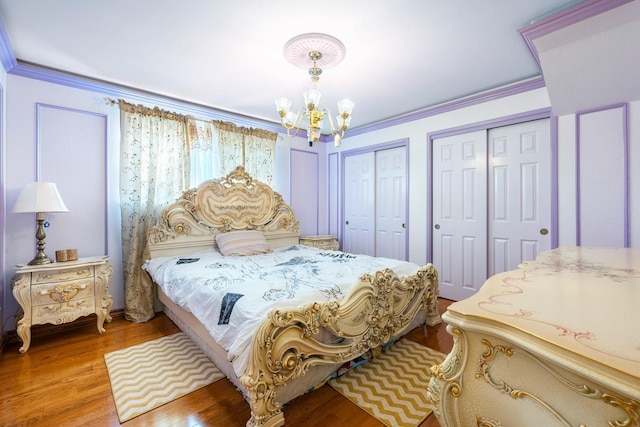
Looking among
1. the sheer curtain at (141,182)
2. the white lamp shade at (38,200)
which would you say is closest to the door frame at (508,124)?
the sheer curtain at (141,182)

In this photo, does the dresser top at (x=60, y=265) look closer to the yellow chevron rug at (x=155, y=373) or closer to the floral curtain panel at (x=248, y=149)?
the yellow chevron rug at (x=155, y=373)

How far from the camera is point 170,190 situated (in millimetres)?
3285

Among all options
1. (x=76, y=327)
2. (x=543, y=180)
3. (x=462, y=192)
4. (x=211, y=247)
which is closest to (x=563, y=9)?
(x=543, y=180)

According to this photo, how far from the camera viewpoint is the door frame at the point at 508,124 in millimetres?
2736

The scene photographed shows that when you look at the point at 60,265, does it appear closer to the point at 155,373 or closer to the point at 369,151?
the point at 155,373

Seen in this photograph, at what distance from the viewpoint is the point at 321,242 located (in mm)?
4461

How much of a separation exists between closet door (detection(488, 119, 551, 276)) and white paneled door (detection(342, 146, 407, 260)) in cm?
114

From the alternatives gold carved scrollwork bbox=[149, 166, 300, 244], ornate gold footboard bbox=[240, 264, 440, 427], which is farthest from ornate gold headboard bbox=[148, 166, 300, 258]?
ornate gold footboard bbox=[240, 264, 440, 427]

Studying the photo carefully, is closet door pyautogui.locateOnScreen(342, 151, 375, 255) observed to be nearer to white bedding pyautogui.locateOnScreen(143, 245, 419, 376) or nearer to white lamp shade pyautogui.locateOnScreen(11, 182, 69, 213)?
A: white bedding pyautogui.locateOnScreen(143, 245, 419, 376)

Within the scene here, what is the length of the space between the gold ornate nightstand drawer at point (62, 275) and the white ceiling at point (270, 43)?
1.90m

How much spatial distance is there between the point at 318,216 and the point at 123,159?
2959 mm

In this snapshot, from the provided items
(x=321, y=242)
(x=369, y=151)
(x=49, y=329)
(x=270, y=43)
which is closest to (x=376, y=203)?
(x=369, y=151)

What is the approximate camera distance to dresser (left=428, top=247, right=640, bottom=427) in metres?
0.51

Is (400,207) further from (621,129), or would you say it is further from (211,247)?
(211,247)
